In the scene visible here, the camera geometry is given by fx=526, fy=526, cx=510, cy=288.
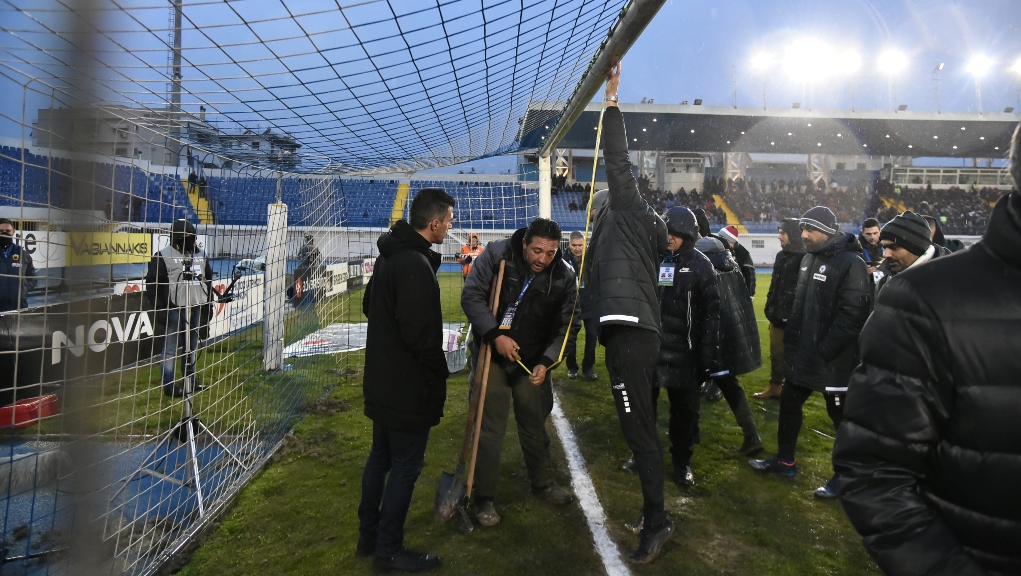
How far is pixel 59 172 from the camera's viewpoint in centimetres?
86

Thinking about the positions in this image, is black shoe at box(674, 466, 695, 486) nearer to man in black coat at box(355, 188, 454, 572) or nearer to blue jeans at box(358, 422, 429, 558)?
man in black coat at box(355, 188, 454, 572)

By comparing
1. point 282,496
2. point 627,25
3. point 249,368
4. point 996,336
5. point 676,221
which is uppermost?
point 627,25

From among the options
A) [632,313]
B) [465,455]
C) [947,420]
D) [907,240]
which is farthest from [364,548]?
[907,240]

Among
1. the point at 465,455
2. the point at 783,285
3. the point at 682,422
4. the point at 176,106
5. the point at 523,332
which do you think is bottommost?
the point at 465,455

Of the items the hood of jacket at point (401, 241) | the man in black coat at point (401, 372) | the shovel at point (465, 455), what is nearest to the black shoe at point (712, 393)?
the shovel at point (465, 455)

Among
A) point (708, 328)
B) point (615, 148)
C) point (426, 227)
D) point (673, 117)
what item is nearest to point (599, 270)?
point (615, 148)

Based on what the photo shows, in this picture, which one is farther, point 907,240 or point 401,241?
point 907,240

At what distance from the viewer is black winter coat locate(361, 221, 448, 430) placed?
2518mm

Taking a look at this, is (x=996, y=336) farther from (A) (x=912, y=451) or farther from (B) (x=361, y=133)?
(B) (x=361, y=133)

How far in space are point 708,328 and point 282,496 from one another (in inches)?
119

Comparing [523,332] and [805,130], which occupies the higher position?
[805,130]

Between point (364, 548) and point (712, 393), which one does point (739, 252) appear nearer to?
point (712, 393)

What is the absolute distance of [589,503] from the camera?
327cm

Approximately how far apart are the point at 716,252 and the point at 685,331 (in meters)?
1.03
